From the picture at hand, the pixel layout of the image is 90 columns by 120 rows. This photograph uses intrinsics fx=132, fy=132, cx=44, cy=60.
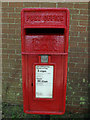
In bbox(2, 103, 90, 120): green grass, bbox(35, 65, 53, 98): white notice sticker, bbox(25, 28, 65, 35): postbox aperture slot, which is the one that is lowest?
bbox(2, 103, 90, 120): green grass

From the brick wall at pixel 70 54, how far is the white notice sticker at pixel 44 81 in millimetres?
1037

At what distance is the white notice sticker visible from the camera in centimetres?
192

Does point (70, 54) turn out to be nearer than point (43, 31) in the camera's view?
No

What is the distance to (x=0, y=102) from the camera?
3.14m

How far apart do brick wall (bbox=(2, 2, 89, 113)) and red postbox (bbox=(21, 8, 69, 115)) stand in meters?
0.98

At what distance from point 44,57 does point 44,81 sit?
0.37 metres

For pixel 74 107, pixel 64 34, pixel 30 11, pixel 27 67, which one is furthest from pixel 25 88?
pixel 74 107

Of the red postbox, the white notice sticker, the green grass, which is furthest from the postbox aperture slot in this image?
the green grass

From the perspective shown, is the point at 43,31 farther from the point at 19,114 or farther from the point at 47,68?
the point at 19,114

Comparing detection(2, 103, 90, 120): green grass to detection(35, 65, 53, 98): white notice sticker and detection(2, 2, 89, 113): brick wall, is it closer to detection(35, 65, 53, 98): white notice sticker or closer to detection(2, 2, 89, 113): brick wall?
detection(2, 2, 89, 113): brick wall

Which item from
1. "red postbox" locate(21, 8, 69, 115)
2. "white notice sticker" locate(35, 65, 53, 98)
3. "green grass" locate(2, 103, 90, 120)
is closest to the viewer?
"red postbox" locate(21, 8, 69, 115)

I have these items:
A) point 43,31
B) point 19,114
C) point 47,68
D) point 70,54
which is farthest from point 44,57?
point 19,114

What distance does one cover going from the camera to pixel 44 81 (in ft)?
6.46

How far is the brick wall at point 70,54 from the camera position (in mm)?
2732
